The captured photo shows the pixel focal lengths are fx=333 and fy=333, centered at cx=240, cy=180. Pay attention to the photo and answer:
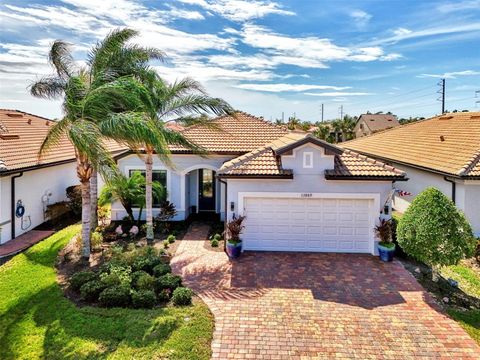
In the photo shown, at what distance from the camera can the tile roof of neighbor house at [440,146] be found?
14.9 m

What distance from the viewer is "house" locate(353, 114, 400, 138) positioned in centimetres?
6081

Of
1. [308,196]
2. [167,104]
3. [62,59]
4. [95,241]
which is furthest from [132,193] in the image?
[308,196]

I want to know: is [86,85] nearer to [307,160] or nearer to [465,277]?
[307,160]

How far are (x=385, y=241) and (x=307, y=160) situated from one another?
166 inches

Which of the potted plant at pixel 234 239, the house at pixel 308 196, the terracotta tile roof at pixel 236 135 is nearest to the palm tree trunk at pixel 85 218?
the house at pixel 308 196

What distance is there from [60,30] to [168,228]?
9.77 metres

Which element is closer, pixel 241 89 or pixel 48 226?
pixel 48 226

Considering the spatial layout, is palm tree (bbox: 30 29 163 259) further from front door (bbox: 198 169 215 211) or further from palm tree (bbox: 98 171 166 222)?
front door (bbox: 198 169 215 211)

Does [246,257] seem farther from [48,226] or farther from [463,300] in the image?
[48,226]

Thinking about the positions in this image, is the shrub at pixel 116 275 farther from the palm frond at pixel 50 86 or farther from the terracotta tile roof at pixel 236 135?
the terracotta tile roof at pixel 236 135

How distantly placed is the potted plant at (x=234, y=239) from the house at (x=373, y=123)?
5300 centimetres

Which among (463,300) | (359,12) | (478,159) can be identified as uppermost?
(359,12)

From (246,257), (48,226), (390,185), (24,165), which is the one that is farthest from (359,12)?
(48,226)

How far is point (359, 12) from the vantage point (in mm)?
13734
